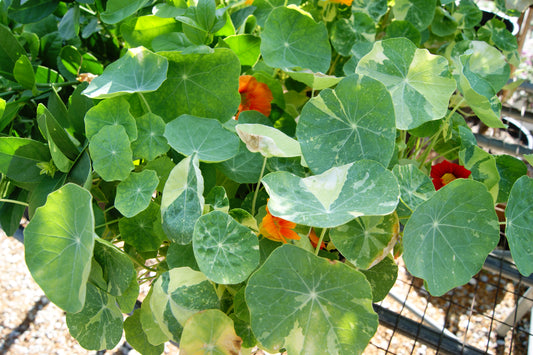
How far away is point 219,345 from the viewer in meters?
0.44

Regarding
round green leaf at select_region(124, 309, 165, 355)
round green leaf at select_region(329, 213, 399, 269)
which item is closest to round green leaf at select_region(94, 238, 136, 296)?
round green leaf at select_region(124, 309, 165, 355)

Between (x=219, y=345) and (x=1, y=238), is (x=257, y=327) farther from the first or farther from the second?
(x=1, y=238)

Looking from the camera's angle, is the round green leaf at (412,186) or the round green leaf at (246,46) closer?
the round green leaf at (412,186)

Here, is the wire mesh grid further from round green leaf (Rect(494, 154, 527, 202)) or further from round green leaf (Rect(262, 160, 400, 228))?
round green leaf (Rect(262, 160, 400, 228))

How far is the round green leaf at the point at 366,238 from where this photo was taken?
0.45 meters

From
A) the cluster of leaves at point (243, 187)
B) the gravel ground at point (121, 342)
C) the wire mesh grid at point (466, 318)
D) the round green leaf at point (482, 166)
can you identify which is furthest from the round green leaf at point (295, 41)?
the gravel ground at point (121, 342)

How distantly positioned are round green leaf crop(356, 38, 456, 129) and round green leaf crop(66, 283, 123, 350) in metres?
0.41

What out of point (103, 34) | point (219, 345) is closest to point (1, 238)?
point (103, 34)

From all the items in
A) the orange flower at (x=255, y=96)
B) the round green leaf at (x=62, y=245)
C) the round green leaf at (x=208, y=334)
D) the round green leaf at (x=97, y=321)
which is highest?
the orange flower at (x=255, y=96)

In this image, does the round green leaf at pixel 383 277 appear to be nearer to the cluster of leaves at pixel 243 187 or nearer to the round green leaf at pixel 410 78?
the cluster of leaves at pixel 243 187

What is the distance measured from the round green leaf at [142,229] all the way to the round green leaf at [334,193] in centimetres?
18

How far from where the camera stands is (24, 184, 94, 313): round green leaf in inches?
16.9

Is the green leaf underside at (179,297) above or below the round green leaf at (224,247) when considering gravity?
below

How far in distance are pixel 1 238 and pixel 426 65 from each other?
187 cm
